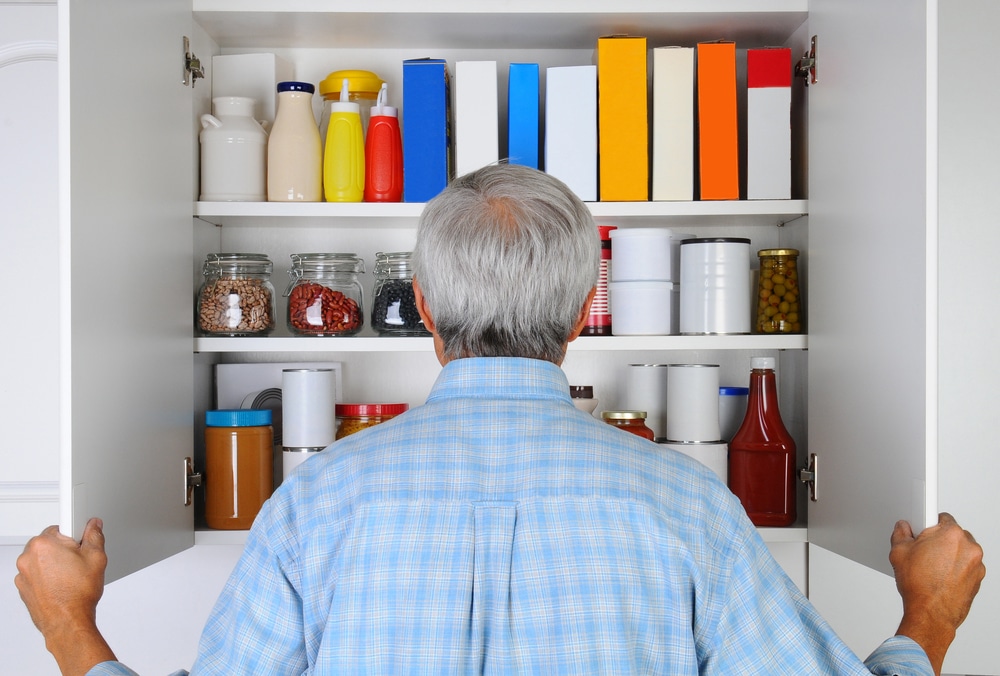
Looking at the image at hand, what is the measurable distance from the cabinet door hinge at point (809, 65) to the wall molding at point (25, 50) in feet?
3.79

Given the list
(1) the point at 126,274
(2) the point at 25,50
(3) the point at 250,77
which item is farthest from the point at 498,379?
(2) the point at 25,50

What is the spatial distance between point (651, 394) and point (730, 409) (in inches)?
5.4

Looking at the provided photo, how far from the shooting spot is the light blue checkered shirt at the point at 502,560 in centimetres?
73

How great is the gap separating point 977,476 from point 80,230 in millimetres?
1334

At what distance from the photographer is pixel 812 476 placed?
1385mm

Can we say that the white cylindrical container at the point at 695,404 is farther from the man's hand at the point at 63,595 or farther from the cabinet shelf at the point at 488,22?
the man's hand at the point at 63,595

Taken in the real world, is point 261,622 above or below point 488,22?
below

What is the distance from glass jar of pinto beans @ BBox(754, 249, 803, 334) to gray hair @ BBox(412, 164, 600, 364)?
73cm

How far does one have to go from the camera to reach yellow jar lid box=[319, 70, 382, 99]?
1481mm

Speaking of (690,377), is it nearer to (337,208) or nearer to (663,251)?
(663,251)

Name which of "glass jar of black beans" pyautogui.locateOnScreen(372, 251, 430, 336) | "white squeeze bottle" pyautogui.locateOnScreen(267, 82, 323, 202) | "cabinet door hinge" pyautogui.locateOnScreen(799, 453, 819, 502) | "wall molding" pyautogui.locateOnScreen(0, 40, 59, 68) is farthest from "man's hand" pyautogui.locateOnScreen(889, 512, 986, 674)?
"wall molding" pyautogui.locateOnScreen(0, 40, 59, 68)

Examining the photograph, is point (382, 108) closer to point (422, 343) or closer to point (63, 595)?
point (422, 343)

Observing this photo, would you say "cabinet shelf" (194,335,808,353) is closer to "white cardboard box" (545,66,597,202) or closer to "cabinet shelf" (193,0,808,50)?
"white cardboard box" (545,66,597,202)

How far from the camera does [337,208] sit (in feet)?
4.61
